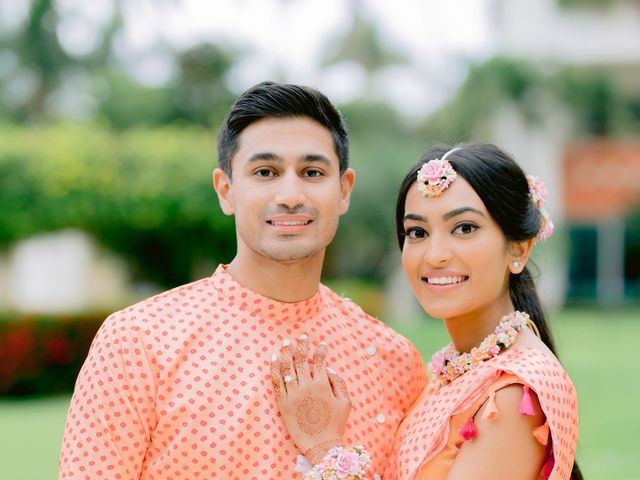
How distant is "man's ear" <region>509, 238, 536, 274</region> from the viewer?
283 cm

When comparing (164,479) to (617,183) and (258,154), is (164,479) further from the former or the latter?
(617,183)

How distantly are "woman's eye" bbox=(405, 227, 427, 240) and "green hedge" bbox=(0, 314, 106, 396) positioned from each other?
924 centimetres

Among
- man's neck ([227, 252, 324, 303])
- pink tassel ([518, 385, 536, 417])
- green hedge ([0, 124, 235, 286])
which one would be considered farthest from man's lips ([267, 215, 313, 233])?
green hedge ([0, 124, 235, 286])

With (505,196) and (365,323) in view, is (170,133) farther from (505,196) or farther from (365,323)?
(505,196)

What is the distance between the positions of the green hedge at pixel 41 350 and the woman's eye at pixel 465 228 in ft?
30.8

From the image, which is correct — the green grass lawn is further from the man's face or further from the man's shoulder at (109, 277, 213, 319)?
the man's shoulder at (109, 277, 213, 319)

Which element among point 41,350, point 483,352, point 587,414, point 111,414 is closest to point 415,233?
point 483,352

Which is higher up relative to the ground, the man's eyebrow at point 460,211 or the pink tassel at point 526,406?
the man's eyebrow at point 460,211

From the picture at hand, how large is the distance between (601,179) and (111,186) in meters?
11.5

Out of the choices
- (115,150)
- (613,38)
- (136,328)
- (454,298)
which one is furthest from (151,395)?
(613,38)

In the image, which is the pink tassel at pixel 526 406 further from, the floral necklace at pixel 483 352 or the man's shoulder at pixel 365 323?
the man's shoulder at pixel 365 323

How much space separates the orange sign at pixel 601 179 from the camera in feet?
66.1

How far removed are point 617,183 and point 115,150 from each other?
37.2ft

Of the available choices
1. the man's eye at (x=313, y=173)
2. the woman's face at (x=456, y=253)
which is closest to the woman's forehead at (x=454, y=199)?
the woman's face at (x=456, y=253)
